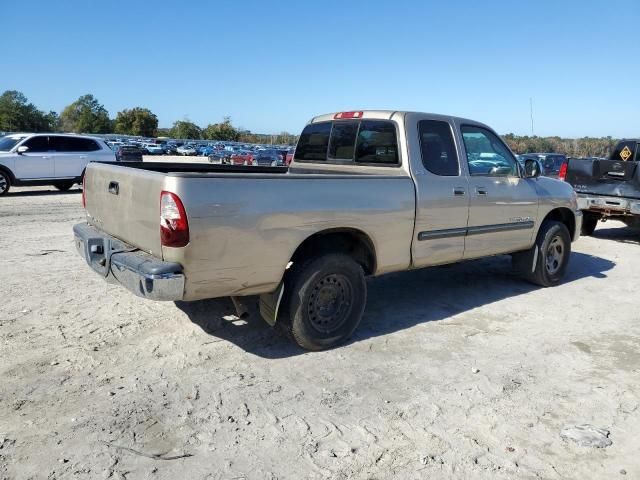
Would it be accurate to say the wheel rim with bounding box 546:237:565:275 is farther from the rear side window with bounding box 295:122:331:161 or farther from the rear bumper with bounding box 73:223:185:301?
the rear bumper with bounding box 73:223:185:301

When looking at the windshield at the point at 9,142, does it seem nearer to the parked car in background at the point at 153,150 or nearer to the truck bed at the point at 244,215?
the truck bed at the point at 244,215

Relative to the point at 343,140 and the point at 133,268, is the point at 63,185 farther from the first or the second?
the point at 133,268

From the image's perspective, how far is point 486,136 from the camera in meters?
5.79

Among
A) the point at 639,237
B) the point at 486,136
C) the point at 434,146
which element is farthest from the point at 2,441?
A: the point at 639,237

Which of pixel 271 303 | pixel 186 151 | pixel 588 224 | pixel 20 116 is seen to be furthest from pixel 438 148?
pixel 20 116

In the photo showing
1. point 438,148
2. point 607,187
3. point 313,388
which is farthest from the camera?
point 607,187

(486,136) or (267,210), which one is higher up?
(486,136)

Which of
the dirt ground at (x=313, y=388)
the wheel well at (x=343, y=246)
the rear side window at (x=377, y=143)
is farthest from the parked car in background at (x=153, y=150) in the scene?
the wheel well at (x=343, y=246)

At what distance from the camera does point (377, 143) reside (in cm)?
520

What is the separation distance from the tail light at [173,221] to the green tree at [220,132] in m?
122

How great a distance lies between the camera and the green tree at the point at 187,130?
122125 millimetres

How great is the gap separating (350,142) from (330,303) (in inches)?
75.2

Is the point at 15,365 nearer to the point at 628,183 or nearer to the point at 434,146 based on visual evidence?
the point at 434,146

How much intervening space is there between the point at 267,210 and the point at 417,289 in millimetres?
3098
